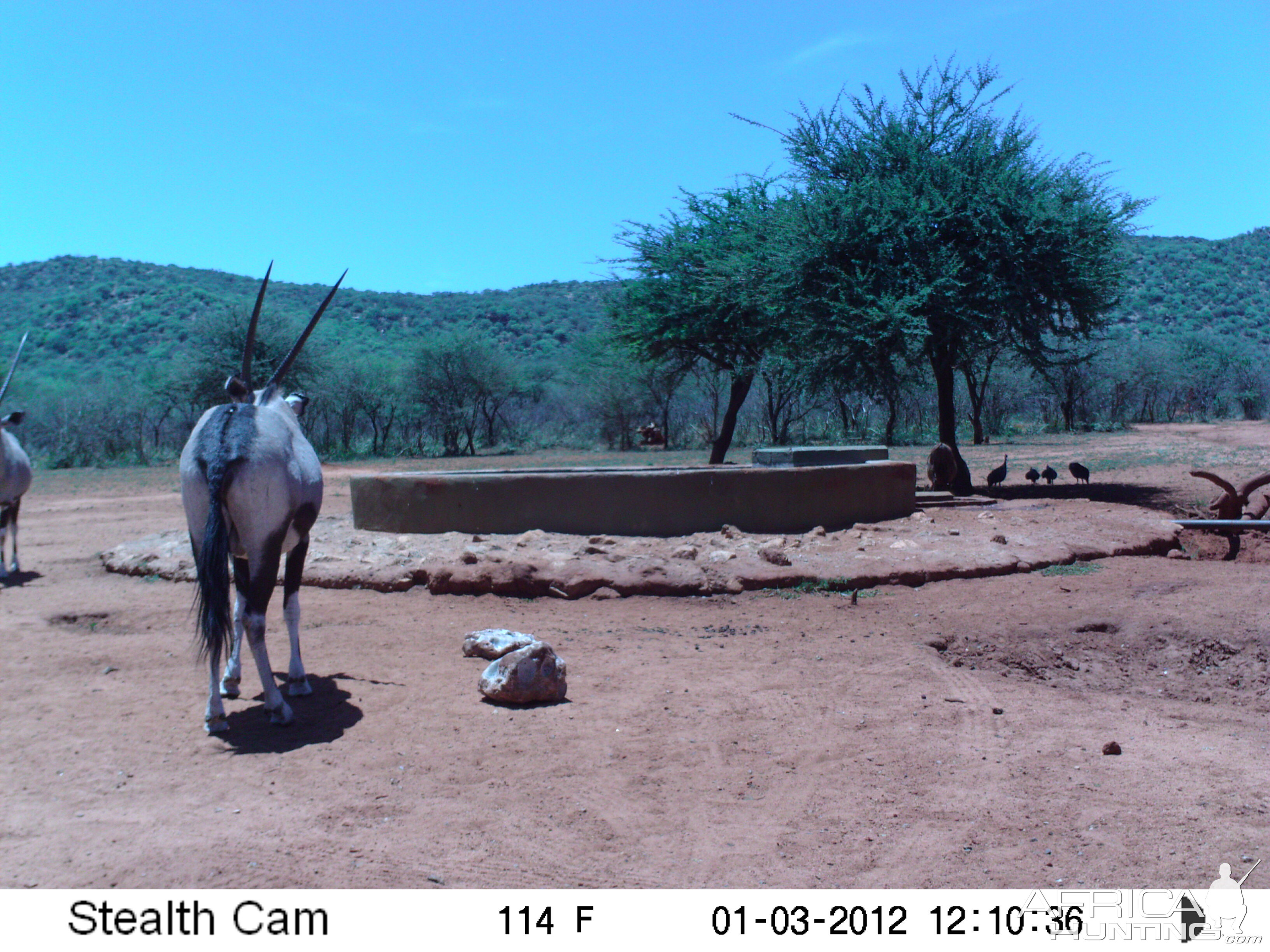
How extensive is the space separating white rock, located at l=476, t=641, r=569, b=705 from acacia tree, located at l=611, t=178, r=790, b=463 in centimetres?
1147

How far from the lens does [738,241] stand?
16.9 metres

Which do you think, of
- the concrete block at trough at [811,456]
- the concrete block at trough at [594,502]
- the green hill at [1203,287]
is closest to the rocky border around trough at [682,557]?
the concrete block at trough at [594,502]

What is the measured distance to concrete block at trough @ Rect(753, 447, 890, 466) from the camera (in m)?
12.5

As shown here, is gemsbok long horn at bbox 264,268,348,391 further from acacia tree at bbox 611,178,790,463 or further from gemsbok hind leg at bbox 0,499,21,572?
acacia tree at bbox 611,178,790,463

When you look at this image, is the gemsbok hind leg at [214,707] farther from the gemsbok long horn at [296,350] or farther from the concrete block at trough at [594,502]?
the concrete block at trough at [594,502]

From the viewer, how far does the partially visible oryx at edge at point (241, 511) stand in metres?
4.31

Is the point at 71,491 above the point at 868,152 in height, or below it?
below

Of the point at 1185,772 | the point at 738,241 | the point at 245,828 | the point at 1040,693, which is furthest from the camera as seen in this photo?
the point at 738,241

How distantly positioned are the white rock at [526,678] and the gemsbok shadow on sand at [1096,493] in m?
10.2

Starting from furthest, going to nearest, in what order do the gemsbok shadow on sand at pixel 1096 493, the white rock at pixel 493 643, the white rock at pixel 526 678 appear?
1. the gemsbok shadow on sand at pixel 1096 493
2. the white rock at pixel 493 643
3. the white rock at pixel 526 678

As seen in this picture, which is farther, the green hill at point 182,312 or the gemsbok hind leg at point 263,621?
the green hill at point 182,312
